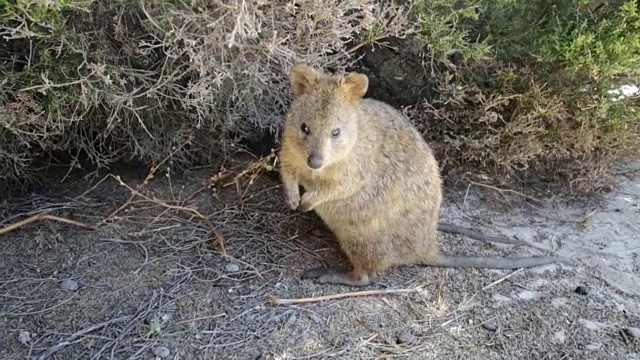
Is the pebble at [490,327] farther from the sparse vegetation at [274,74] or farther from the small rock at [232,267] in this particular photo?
the sparse vegetation at [274,74]

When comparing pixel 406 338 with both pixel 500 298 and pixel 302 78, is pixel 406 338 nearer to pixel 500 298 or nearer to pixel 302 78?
pixel 500 298

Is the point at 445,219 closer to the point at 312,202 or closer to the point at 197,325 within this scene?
the point at 312,202

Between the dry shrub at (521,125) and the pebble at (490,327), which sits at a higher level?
the dry shrub at (521,125)

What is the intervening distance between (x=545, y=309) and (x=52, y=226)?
2.82 m

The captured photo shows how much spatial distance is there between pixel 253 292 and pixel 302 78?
1.16 metres

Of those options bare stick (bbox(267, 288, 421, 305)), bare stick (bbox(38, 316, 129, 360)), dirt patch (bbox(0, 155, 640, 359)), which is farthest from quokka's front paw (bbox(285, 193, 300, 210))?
bare stick (bbox(38, 316, 129, 360))

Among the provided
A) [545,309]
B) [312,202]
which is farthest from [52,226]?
[545,309]

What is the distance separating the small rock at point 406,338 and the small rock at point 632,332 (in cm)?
119

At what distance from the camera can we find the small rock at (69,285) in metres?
3.26

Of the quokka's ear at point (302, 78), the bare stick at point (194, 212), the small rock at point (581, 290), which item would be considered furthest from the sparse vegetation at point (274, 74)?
the small rock at point (581, 290)

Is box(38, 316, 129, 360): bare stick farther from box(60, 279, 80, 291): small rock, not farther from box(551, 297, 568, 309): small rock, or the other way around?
box(551, 297, 568, 309): small rock

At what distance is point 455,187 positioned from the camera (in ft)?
15.3

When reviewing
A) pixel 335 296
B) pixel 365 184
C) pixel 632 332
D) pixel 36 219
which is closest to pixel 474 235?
pixel 365 184

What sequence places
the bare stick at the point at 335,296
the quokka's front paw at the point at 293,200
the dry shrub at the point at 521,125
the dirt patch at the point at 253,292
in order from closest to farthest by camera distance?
the dirt patch at the point at 253,292, the bare stick at the point at 335,296, the quokka's front paw at the point at 293,200, the dry shrub at the point at 521,125
